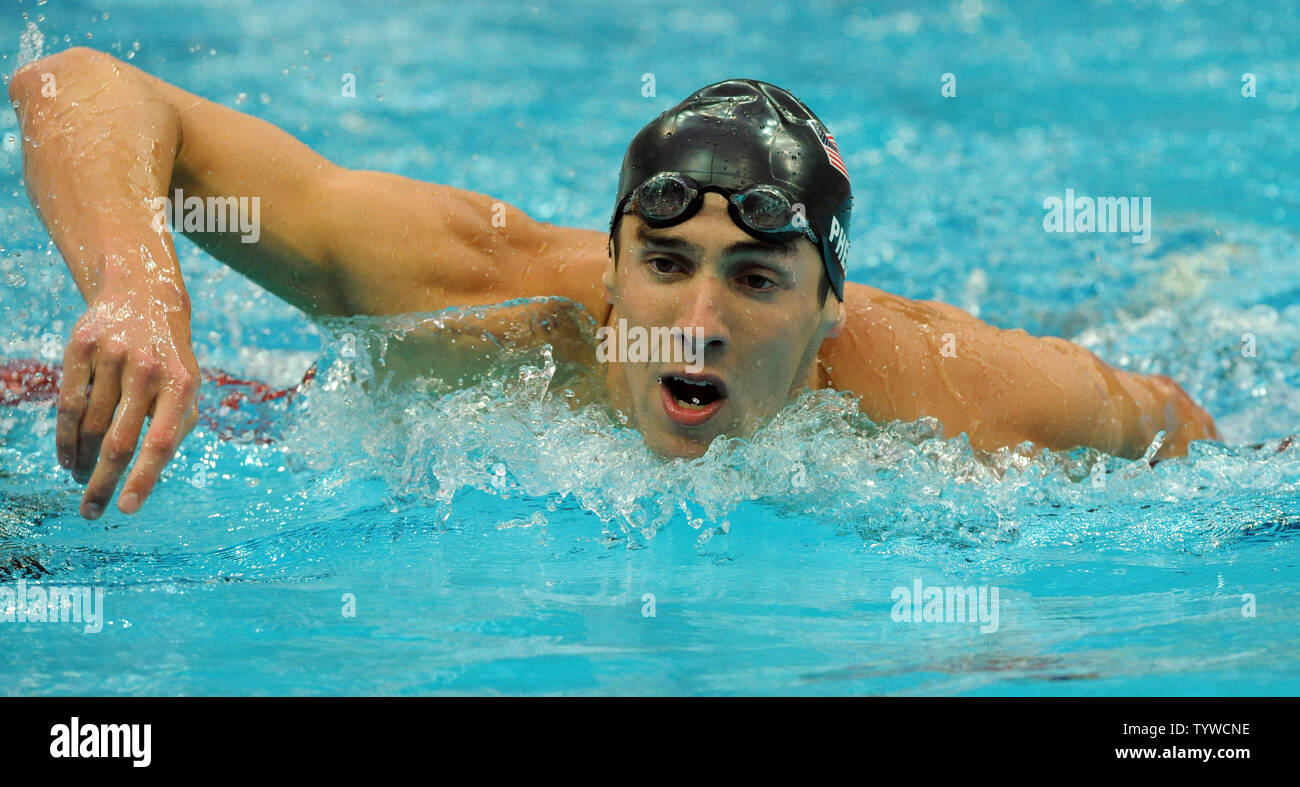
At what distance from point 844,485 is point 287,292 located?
4.63 ft

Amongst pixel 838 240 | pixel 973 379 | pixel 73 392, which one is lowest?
pixel 73 392

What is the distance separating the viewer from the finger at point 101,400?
76.4 inches

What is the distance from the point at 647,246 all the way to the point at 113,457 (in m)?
1.26

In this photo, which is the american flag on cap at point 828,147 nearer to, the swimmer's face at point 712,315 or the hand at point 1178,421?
the swimmer's face at point 712,315

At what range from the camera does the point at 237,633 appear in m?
2.19

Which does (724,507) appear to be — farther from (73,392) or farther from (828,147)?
(73,392)

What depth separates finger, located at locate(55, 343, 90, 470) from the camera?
1.94 m

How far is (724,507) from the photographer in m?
2.88

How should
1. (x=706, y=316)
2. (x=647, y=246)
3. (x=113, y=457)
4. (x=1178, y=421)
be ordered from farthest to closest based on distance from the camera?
(x=1178, y=421)
(x=647, y=246)
(x=706, y=316)
(x=113, y=457)

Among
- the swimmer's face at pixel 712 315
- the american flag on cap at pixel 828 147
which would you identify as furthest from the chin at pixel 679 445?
the american flag on cap at pixel 828 147

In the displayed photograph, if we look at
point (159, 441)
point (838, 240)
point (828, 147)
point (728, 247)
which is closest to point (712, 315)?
point (728, 247)

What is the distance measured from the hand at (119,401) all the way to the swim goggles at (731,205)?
3.58ft

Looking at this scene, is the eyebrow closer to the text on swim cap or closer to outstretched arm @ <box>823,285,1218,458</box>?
the text on swim cap
